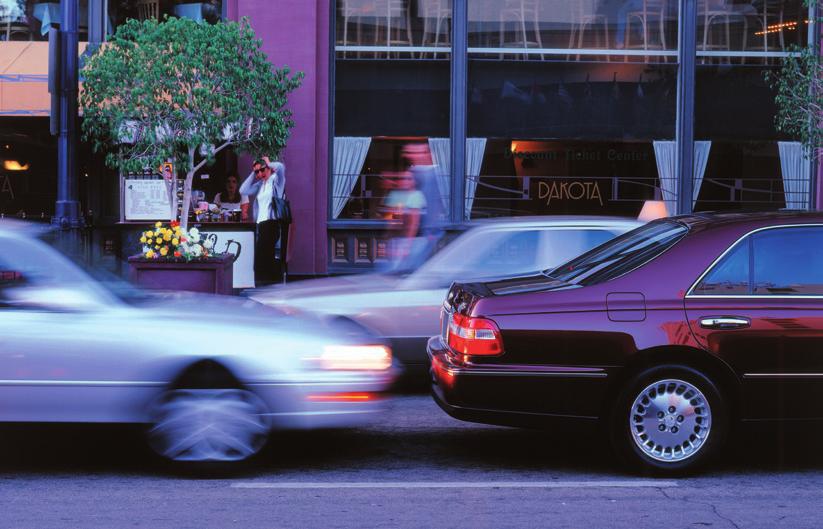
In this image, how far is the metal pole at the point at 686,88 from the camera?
Answer: 50.4 ft

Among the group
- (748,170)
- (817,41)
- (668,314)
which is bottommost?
(668,314)

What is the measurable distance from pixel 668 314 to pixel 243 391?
240 cm

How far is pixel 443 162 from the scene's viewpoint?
50.6 ft

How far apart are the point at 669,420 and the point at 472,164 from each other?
9.87 meters

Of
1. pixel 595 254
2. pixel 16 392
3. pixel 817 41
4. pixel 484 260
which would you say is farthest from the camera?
pixel 817 41

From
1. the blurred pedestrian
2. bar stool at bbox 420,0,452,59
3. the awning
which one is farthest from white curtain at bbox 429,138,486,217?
the awning

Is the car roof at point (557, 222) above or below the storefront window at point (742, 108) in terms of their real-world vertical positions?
below

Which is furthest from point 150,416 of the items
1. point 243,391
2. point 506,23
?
point 506,23

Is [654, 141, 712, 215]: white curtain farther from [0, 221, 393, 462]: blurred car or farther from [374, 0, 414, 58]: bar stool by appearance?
[0, 221, 393, 462]: blurred car

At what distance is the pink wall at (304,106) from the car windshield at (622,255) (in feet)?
27.8

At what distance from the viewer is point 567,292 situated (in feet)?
19.2

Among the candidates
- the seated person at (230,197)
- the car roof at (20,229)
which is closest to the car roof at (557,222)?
the car roof at (20,229)

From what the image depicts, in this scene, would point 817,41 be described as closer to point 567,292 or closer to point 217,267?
point 217,267

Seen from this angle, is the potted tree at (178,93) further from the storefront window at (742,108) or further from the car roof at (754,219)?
the car roof at (754,219)
